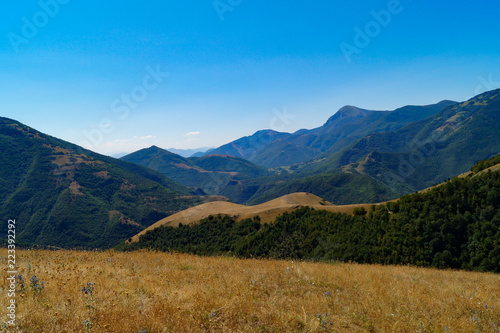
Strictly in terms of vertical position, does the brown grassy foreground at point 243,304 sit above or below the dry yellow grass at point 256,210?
above

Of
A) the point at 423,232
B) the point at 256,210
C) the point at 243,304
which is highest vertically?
the point at 243,304

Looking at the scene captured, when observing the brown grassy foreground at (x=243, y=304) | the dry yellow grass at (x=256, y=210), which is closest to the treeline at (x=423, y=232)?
the brown grassy foreground at (x=243, y=304)

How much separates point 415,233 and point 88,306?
33.3 metres

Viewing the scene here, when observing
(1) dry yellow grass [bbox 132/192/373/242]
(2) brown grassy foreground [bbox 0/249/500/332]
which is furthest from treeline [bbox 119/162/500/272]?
(1) dry yellow grass [bbox 132/192/373/242]

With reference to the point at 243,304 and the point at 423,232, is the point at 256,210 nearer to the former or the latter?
the point at 423,232

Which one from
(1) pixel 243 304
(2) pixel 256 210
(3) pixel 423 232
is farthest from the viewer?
(2) pixel 256 210

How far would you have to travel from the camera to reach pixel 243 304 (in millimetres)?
6160

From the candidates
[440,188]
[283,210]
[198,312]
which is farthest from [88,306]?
[283,210]

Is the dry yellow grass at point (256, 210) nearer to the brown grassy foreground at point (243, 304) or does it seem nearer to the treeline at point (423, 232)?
the treeline at point (423, 232)

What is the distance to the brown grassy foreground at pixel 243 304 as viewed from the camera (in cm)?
517

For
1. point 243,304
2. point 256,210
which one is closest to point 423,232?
point 243,304

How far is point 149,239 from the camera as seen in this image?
278ft

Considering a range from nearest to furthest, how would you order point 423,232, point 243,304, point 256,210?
point 243,304 < point 423,232 < point 256,210

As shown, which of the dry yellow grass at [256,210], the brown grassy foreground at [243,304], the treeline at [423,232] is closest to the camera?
the brown grassy foreground at [243,304]
